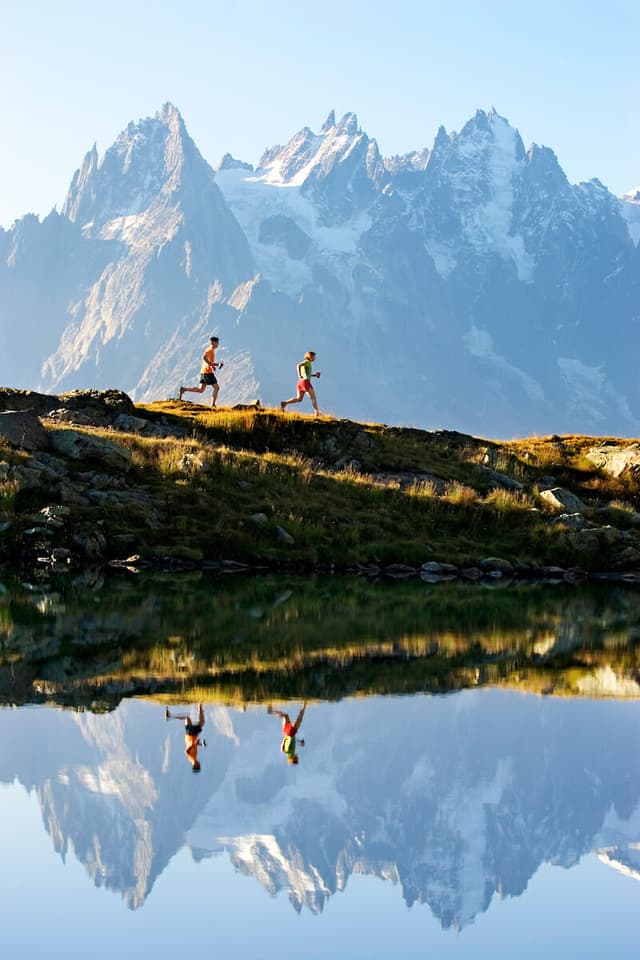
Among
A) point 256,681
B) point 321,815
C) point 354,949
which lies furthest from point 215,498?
point 354,949

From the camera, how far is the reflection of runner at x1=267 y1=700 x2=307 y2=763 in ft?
47.5

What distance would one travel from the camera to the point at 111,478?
3919cm

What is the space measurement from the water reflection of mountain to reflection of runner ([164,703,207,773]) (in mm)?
125

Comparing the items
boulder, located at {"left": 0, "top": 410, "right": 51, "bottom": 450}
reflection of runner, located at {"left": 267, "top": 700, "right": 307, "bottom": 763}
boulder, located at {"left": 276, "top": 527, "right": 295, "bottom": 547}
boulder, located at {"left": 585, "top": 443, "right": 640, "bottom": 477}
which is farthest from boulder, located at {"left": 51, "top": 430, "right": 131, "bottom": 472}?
reflection of runner, located at {"left": 267, "top": 700, "right": 307, "bottom": 763}

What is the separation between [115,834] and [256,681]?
7.53 m

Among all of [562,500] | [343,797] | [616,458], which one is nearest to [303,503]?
[562,500]

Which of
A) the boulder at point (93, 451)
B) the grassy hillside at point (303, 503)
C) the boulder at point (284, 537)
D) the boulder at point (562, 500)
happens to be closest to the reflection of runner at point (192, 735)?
the grassy hillside at point (303, 503)

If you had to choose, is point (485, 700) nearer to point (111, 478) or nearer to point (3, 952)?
point (3, 952)

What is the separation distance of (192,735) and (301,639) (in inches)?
338

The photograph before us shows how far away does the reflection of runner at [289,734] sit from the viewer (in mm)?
14469

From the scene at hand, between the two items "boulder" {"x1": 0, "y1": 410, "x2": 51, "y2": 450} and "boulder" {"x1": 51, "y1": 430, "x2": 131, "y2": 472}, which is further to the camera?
"boulder" {"x1": 51, "y1": 430, "x2": 131, "y2": 472}

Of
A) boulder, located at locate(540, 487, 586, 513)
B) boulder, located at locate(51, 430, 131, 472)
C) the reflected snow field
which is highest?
boulder, located at locate(540, 487, 586, 513)

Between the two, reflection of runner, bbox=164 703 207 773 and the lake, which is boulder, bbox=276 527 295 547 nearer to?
the lake

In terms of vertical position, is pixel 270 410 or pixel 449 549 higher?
pixel 270 410
